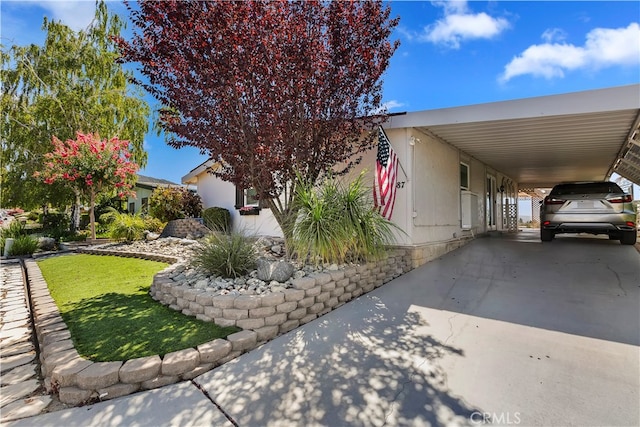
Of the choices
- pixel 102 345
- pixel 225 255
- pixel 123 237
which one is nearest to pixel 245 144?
pixel 225 255

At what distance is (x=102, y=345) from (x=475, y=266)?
20.8 feet

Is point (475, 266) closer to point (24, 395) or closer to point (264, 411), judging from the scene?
point (264, 411)

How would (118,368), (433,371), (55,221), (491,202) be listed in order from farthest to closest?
1. (55,221)
2. (491,202)
3. (433,371)
4. (118,368)

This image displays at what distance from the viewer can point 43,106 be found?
46.4ft

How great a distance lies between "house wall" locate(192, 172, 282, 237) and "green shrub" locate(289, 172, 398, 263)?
3.18 meters

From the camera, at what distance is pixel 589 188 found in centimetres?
766

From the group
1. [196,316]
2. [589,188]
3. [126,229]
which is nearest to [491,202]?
[589,188]

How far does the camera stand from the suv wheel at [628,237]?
7.86 metres

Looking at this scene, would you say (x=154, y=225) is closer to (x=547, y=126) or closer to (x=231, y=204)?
(x=231, y=204)

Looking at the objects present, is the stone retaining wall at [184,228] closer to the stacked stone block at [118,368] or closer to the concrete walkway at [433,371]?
the stacked stone block at [118,368]

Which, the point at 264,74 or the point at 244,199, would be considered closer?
the point at 264,74

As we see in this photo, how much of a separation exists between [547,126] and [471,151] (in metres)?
2.99

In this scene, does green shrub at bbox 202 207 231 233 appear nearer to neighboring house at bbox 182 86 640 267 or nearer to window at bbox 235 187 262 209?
neighboring house at bbox 182 86 640 267

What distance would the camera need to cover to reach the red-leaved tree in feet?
15.1
